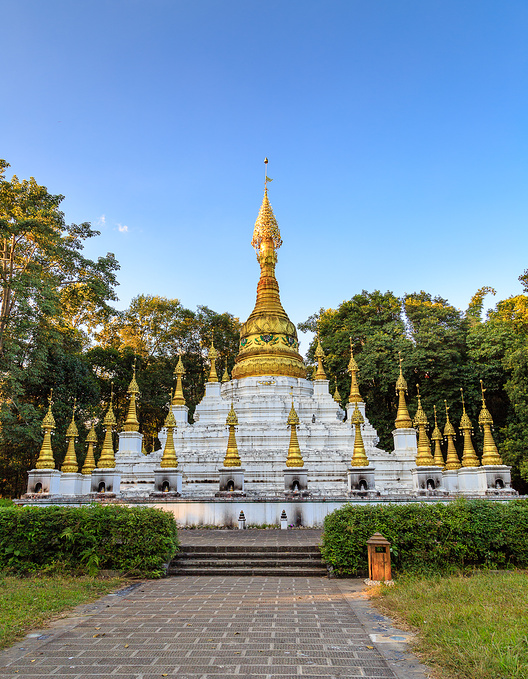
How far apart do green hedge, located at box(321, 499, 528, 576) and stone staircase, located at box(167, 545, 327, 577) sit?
33.9 inches

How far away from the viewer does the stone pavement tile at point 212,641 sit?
5.27 meters

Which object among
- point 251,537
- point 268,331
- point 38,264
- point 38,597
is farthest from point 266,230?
point 38,597

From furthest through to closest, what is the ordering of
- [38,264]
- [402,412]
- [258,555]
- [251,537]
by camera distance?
[38,264] → [402,412] → [251,537] → [258,555]

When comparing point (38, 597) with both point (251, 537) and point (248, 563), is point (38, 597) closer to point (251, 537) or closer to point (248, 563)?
point (248, 563)

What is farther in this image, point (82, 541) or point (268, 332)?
point (268, 332)

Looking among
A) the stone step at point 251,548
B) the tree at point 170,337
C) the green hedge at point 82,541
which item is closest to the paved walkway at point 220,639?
the green hedge at point 82,541

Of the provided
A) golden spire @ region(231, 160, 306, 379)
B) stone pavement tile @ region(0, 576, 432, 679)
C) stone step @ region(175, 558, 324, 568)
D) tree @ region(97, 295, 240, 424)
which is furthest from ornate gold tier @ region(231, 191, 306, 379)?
stone pavement tile @ region(0, 576, 432, 679)

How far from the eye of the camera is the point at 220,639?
6215mm

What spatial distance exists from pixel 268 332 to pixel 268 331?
8 cm

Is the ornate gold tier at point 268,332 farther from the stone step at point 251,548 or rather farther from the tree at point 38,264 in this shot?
the stone step at point 251,548

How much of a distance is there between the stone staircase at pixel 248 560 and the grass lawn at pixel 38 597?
171 cm

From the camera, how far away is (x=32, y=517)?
1025 centimetres

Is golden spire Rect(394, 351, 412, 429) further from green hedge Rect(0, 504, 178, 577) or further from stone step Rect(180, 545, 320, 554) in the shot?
green hedge Rect(0, 504, 178, 577)

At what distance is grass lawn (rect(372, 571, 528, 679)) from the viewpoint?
4.81 meters
